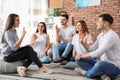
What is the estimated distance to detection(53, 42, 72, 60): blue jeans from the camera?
4.91 meters

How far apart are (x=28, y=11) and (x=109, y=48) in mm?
3643

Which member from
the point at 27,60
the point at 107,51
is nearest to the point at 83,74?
the point at 107,51

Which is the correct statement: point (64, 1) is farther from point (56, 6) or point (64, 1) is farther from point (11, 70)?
point (11, 70)

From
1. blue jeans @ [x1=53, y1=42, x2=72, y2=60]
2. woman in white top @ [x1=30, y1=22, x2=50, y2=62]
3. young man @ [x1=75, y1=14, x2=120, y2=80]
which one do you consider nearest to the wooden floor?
young man @ [x1=75, y1=14, x2=120, y2=80]

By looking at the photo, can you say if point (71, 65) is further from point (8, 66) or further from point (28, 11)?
point (28, 11)

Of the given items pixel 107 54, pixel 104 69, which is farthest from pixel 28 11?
pixel 104 69

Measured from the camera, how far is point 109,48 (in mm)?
3480

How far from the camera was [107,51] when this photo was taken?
11.7 feet

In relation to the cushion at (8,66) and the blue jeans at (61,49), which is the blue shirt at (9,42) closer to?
the cushion at (8,66)

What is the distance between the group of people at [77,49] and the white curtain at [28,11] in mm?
1540

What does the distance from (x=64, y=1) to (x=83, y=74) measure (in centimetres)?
305

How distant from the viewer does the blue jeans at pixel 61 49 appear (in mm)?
4905

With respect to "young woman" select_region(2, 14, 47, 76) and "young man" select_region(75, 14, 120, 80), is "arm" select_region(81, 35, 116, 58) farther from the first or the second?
"young woman" select_region(2, 14, 47, 76)

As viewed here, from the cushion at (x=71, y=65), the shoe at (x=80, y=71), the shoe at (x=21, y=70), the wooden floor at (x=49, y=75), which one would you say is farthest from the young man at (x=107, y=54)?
the shoe at (x=21, y=70)
